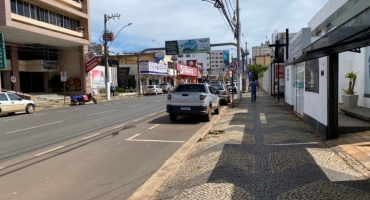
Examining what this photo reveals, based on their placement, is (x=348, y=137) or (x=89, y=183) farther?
(x=348, y=137)

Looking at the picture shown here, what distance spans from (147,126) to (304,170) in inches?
308

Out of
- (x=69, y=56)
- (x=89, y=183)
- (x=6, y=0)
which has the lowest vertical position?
(x=89, y=183)

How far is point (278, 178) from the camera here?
526 centimetres

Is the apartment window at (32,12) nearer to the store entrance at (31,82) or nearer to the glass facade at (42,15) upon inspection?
the glass facade at (42,15)

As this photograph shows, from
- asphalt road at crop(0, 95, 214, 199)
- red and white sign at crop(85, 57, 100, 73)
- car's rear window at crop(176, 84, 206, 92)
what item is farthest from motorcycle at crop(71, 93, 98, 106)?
car's rear window at crop(176, 84, 206, 92)

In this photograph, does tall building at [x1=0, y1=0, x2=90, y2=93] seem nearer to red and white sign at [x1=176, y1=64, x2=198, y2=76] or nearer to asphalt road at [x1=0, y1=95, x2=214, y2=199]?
asphalt road at [x1=0, y1=95, x2=214, y2=199]

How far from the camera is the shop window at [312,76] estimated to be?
31.2 feet

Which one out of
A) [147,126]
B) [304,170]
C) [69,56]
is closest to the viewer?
[304,170]

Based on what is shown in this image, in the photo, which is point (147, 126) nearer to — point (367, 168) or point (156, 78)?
point (367, 168)

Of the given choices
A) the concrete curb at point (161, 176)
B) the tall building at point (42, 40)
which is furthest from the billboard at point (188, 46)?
the concrete curb at point (161, 176)

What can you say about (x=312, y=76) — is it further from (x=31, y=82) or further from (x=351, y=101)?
(x=31, y=82)

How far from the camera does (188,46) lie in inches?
1743

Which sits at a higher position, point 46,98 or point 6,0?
point 6,0

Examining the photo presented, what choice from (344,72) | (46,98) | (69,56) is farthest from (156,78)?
(344,72)
